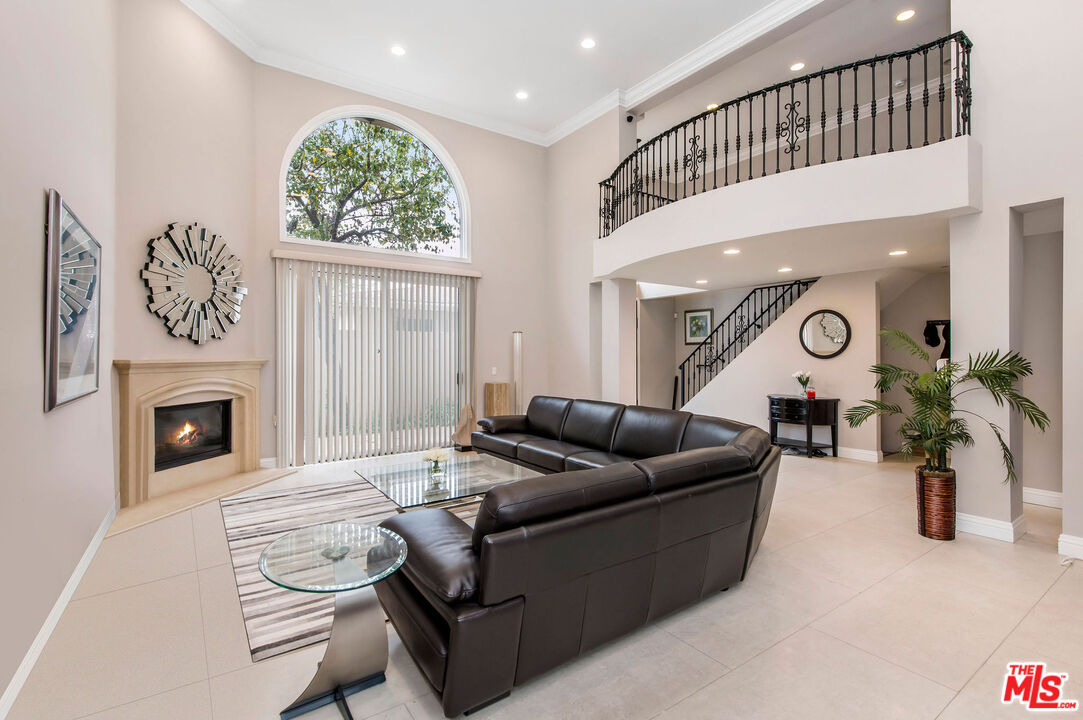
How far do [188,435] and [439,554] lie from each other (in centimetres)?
442

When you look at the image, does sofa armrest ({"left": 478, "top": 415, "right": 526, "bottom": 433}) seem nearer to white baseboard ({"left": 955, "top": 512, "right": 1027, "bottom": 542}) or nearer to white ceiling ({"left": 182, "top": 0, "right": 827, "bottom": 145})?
white baseboard ({"left": 955, "top": 512, "right": 1027, "bottom": 542})

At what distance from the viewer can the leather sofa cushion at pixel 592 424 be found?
4.91 metres

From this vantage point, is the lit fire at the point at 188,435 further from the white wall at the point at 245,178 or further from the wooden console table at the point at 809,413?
the wooden console table at the point at 809,413

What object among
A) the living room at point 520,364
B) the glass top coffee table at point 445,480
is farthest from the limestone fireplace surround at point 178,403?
the glass top coffee table at point 445,480

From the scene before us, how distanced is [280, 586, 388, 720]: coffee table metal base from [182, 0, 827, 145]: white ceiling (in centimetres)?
551

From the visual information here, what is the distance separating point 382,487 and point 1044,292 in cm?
583

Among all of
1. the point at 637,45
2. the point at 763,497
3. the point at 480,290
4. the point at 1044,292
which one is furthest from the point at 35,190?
the point at 1044,292

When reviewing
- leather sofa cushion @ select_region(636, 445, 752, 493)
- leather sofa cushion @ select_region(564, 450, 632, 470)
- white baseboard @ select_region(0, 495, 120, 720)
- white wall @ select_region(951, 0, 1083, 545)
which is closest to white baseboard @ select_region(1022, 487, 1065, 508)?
white wall @ select_region(951, 0, 1083, 545)

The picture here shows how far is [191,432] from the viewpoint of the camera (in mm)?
4980

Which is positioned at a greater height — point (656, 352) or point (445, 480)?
point (656, 352)

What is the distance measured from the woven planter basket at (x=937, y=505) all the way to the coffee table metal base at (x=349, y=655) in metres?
3.89

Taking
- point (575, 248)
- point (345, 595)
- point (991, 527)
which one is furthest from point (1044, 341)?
point (345, 595)

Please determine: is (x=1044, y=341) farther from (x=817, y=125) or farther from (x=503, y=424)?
(x=503, y=424)

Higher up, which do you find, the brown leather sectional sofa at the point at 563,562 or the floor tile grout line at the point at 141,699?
the brown leather sectional sofa at the point at 563,562
